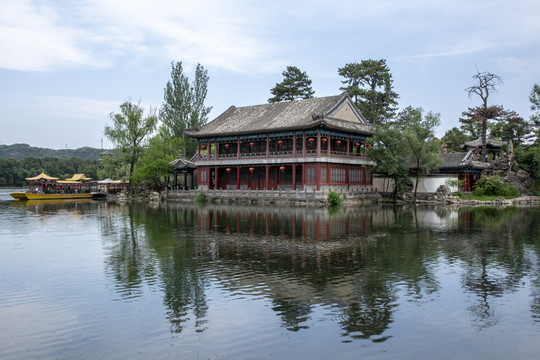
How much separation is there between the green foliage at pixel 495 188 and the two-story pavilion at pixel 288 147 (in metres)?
12.7

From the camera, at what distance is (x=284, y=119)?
5403cm

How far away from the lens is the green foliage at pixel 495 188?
168 ft

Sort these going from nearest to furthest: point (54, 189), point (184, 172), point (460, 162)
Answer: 1. point (460, 162)
2. point (184, 172)
3. point (54, 189)

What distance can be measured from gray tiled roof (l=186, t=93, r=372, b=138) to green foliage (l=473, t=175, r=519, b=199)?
1368 centimetres

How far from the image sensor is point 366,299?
12.4 m

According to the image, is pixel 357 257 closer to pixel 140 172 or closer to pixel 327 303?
pixel 327 303

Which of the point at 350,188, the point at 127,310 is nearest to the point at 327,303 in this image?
the point at 127,310

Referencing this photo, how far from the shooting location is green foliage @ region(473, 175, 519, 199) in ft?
168

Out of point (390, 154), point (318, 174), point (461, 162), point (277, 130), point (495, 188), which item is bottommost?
point (495, 188)

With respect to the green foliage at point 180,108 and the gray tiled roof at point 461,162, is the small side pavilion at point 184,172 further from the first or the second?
the gray tiled roof at point 461,162

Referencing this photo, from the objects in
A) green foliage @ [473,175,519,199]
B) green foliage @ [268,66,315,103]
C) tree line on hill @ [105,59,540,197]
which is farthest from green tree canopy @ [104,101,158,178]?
green foliage @ [473,175,519,199]

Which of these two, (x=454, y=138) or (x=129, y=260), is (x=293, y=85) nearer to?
(x=454, y=138)

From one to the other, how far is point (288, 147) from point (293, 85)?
1017 inches

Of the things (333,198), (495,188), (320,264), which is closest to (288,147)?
(333,198)
